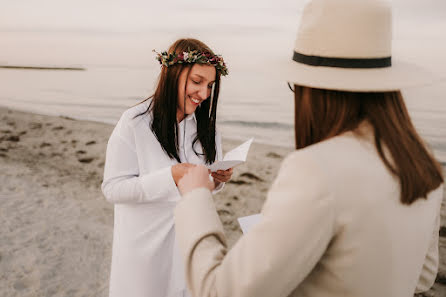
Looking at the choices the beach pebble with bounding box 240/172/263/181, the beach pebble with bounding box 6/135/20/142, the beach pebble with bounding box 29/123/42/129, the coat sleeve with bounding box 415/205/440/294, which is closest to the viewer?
the coat sleeve with bounding box 415/205/440/294

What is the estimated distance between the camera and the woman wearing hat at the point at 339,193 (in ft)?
3.14

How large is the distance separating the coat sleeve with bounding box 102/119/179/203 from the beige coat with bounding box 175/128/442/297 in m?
1.10

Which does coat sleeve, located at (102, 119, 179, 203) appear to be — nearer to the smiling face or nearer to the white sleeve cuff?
the white sleeve cuff

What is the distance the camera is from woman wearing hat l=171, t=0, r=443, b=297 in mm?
958

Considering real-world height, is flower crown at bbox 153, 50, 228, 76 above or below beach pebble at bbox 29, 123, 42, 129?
above

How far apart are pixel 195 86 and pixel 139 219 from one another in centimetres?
110

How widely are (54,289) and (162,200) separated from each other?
258 cm

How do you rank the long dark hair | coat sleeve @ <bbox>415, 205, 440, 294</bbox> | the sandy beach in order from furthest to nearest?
the sandy beach
the long dark hair
coat sleeve @ <bbox>415, 205, 440, 294</bbox>

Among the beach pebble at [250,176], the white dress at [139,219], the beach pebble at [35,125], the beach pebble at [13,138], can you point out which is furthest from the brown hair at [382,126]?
the beach pebble at [35,125]

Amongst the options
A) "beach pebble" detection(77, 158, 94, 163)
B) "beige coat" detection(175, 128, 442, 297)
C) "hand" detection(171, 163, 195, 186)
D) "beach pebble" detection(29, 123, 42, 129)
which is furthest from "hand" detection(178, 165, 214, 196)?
"beach pebble" detection(29, 123, 42, 129)

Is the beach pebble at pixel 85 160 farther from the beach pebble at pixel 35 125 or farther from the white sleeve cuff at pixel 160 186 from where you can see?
the white sleeve cuff at pixel 160 186

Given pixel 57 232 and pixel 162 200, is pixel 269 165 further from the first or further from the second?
pixel 162 200

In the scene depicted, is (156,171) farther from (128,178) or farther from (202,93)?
(202,93)

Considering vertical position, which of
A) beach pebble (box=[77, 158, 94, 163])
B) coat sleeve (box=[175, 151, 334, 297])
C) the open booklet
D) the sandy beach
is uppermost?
coat sleeve (box=[175, 151, 334, 297])
